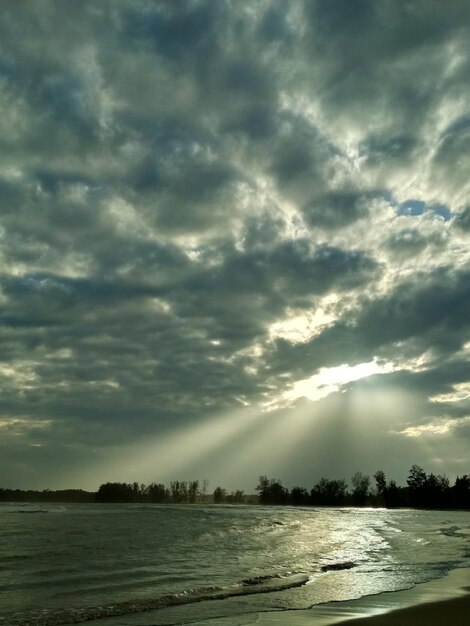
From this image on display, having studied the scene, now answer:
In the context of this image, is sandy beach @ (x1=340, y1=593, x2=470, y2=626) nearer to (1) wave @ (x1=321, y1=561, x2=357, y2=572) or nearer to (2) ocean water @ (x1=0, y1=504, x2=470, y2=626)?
(2) ocean water @ (x1=0, y1=504, x2=470, y2=626)

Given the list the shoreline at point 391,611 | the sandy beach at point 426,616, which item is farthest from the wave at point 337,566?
the sandy beach at point 426,616

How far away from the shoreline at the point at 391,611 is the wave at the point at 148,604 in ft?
10.9

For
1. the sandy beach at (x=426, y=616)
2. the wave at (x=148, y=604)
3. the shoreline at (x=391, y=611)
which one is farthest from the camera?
the wave at (x=148, y=604)

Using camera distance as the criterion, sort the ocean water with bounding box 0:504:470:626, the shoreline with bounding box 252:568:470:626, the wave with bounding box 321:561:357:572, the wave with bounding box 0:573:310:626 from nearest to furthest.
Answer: the shoreline with bounding box 252:568:470:626 < the wave with bounding box 0:573:310:626 < the ocean water with bounding box 0:504:470:626 < the wave with bounding box 321:561:357:572

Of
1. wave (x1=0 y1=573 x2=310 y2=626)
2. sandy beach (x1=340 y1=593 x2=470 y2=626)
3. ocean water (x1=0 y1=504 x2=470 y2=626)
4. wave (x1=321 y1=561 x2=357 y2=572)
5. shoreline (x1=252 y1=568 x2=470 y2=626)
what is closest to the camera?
sandy beach (x1=340 y1=593 x2=470 y2=626)

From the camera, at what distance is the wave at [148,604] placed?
13.2 m

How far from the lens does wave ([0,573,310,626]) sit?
43.2 ft

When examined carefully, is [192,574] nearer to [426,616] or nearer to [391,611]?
[391,611]

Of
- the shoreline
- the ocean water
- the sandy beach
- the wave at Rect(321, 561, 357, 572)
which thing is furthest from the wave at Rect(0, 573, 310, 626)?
the sandy beach

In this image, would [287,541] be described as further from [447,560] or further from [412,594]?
[412,594]

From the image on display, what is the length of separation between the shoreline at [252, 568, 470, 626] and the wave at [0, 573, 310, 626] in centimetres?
332

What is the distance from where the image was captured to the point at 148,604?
14875mm

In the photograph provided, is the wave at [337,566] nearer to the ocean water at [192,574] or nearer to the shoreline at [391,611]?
the ocean water at [192,574]

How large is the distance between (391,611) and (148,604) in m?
6.39
